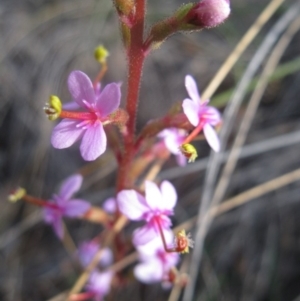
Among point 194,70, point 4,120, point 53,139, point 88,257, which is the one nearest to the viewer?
point 53,139

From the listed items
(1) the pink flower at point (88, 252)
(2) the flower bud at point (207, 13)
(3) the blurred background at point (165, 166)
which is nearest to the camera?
(2) the flower bud at point (207, 13)

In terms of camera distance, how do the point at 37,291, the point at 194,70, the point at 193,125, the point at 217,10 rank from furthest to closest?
the point at 194,70 → the point at 37,291 → the point at 193,125 → the point at 217,10

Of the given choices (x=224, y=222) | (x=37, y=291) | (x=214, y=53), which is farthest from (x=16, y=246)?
(x=214, y=53)

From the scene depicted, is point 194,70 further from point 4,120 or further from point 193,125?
point 193,125

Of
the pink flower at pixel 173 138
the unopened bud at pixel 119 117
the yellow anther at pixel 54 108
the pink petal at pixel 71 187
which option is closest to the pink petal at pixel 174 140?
the pink flower at pixel 173 138

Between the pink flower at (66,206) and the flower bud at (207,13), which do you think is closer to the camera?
the flower bud at (207,13)

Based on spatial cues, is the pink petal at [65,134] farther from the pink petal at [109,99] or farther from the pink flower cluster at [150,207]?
the pink flower cluster at [150,207]
